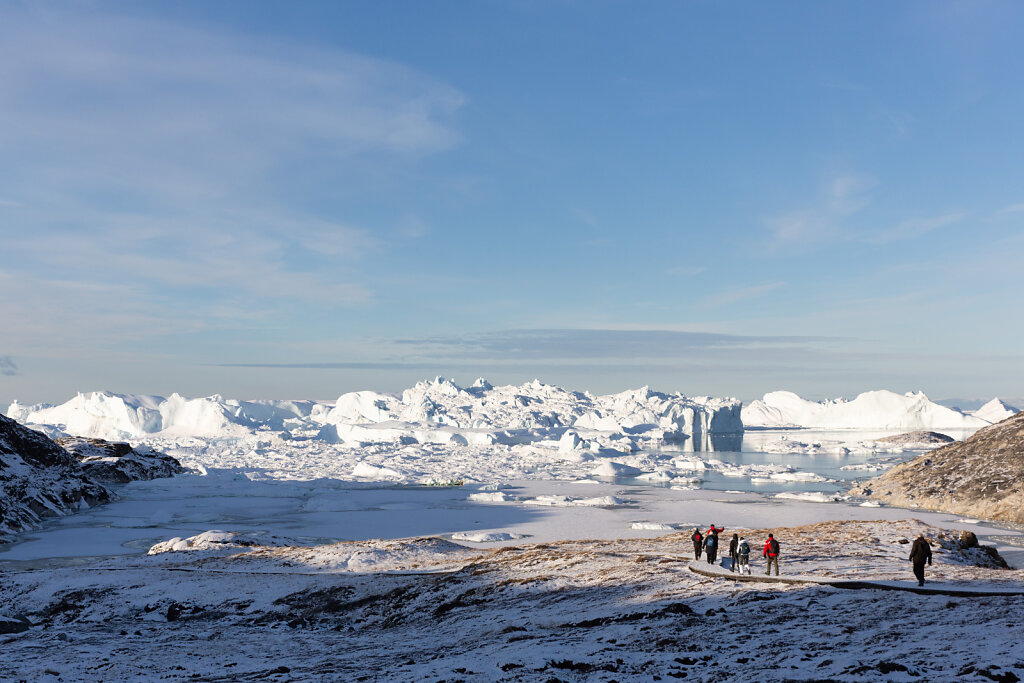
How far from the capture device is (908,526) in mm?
45531

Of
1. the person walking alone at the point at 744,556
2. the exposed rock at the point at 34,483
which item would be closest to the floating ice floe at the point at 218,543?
the exposed rock at the point at 34,483

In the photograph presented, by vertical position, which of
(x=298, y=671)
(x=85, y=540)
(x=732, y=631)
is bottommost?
(x=85, y=540)

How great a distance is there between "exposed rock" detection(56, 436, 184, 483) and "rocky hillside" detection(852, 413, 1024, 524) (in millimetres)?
97538

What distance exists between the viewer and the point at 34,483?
236 feet

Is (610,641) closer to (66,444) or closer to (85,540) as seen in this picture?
(85,540)

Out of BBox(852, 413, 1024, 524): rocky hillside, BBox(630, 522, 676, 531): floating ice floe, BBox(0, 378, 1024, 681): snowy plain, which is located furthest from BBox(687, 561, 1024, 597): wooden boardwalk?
BBox(852, 413, 1024, 524): rocky hillside

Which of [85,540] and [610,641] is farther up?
[610,641]

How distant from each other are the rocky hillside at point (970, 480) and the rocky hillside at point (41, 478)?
8203cm

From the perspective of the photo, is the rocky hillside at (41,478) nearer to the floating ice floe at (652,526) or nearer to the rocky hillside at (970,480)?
the floating ice floe at (652,526)

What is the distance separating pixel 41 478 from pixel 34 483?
3242 millimetres

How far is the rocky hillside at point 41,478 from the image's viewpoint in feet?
212

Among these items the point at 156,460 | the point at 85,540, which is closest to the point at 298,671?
the point at 85,540

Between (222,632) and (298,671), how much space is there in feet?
33.0

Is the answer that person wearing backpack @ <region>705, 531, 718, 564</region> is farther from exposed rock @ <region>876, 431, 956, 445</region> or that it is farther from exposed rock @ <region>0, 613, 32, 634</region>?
exposed rock @ <region>876, 431, 956, 445</region>
